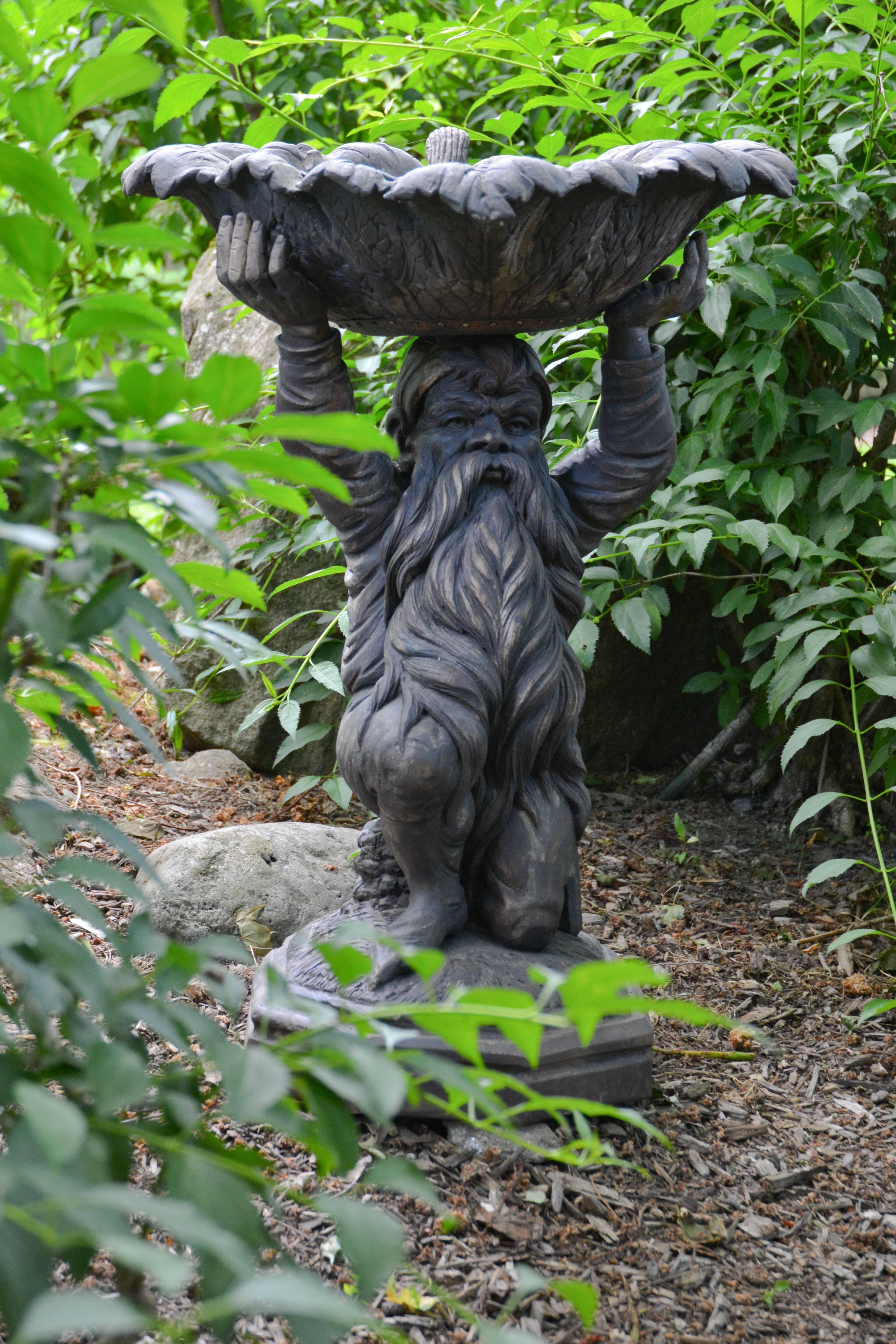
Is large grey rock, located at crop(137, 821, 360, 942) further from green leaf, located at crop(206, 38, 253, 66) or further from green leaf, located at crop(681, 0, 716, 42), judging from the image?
green leaf, located at crop(681, 0, 716, 42)

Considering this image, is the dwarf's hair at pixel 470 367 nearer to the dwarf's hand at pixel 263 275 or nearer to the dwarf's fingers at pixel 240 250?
the dwarf's hand at pixel 263 275

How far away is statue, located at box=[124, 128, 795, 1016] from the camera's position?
1.76 metres

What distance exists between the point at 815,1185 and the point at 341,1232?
4.44ft

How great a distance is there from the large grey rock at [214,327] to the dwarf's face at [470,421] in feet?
6.06

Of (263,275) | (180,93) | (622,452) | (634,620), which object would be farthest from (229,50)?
(634,620)

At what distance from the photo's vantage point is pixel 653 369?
2.03m

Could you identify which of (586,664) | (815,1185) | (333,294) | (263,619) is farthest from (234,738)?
(815,1185)

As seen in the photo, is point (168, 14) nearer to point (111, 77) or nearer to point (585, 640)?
point (111, 77)

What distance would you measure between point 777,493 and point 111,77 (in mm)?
2098

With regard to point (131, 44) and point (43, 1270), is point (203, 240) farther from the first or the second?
point (43, 1270)

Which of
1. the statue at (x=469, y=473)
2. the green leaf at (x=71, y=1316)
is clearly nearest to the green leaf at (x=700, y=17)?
the statue at (x=469, y=473)

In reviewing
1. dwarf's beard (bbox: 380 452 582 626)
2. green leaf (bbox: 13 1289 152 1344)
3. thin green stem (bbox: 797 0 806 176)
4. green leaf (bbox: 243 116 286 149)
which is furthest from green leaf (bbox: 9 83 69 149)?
thin green stem (bbox: 797 0 806 176)

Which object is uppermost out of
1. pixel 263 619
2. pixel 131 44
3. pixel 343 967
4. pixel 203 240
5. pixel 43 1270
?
pixel 203 240

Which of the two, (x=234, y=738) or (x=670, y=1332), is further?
(x=234, y=738)
